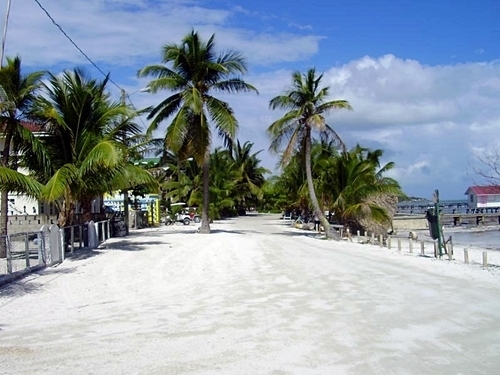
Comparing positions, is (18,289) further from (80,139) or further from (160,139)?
(160,139)

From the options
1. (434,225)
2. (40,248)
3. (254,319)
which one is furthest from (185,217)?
(254,319)

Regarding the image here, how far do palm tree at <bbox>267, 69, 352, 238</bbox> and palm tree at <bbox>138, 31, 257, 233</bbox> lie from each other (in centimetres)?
217

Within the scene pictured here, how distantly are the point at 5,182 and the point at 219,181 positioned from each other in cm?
4363

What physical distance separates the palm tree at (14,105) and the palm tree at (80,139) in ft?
1.84

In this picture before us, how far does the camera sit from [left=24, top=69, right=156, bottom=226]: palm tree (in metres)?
19.1

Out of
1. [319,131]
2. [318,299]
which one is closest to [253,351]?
[318,299]

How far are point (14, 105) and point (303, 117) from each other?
17.2 metres

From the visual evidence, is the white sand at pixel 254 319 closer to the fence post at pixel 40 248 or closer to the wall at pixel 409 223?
the fence post at pixel 40 248

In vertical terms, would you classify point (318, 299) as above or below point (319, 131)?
below

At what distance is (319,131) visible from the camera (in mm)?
30750

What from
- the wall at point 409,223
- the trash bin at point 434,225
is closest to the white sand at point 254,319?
the trash bin at point 434,225

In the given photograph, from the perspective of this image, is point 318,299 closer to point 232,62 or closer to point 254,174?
point 232,62

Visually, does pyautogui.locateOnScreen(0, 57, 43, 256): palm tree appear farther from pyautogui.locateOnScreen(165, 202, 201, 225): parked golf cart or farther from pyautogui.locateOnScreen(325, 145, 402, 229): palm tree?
pyautogui.locateOnScreen(165, 202, 201, 225): parked golf cart

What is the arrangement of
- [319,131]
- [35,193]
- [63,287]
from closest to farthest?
[63,287]
[35,193]
[319,131]
